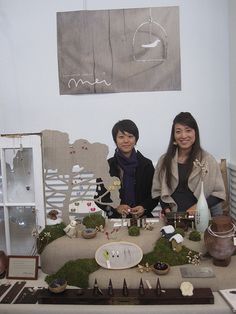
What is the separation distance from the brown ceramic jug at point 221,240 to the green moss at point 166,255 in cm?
12

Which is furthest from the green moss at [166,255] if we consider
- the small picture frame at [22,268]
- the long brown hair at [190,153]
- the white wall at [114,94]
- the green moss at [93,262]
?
the white wall at [114,94]

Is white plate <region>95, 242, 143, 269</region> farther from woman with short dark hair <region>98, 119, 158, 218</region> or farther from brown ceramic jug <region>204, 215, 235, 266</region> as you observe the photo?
woman with short dark hair <region>98, 119, 158, 218</region>

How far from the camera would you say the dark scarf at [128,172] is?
6.57 ft

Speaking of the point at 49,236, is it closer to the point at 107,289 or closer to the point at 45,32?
the point at 107,289

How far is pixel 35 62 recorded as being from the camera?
2836 mm

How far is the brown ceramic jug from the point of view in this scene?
4.16ft

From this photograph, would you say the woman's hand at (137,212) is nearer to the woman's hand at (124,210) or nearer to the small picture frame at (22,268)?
the woman's hand at (124,210)

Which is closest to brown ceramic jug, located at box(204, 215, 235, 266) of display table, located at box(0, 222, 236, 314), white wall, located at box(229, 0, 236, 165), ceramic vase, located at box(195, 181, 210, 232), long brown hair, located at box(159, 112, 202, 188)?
display table, located at box(0, 222, 236, 314)

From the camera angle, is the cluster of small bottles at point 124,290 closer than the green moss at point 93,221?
Yes

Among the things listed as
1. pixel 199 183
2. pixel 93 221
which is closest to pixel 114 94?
pixel 199 183

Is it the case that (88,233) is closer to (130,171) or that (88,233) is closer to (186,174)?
(130,171)

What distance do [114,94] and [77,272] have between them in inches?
71.5

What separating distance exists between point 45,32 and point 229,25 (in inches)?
60.5

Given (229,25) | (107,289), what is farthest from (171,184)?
(229,25)
